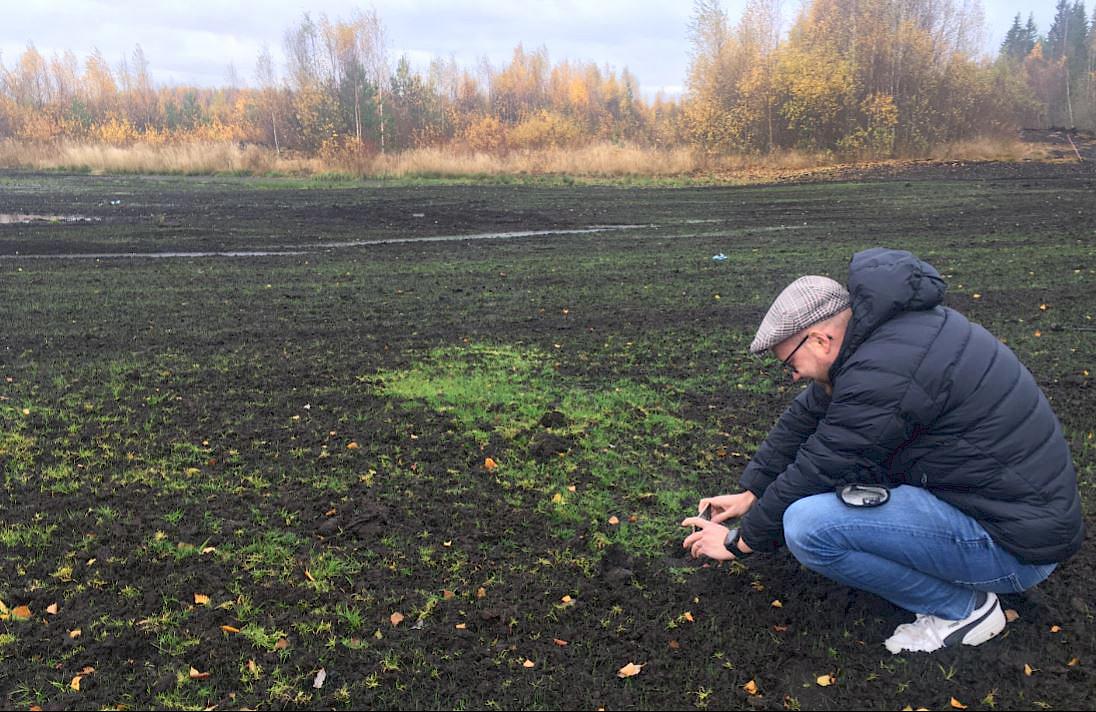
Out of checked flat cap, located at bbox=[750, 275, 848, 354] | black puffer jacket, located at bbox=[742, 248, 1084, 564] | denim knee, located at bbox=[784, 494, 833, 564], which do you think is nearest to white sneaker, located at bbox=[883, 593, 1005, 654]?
black puffer jacket, located at bbox=[742, 248, 1084, 564]

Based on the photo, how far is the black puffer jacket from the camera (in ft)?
8.83

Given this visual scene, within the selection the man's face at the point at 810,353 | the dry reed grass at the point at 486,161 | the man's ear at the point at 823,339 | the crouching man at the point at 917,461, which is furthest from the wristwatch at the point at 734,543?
the dry reed grass at the point at 486,161

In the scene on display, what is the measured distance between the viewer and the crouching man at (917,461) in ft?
8.88

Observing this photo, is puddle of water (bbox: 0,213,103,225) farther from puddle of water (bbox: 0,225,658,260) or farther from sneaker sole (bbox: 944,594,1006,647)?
sneaker sole (bbox: 944,594,1006,647)

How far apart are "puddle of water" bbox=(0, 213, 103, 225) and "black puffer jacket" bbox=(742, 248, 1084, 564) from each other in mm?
17186

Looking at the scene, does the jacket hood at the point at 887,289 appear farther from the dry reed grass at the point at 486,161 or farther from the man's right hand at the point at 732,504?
the dry reed grass at the point at 486,161

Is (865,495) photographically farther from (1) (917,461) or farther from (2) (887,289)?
(2) (887,289)

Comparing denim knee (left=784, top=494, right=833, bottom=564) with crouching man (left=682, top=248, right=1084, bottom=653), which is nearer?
crouching man (left=682, top=248, right=1084, bottom=653)

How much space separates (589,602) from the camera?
3580 mm

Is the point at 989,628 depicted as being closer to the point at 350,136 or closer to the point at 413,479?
the point at 413,479

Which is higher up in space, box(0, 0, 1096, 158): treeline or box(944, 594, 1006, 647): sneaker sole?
box(0, 0, 1096, 158): treeline

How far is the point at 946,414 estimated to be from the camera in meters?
2.73

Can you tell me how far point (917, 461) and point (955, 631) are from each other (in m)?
0.76

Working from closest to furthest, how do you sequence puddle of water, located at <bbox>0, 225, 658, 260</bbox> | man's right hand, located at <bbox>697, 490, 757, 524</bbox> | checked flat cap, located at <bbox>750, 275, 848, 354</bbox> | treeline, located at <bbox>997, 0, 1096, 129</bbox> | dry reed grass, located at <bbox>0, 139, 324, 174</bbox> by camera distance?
checked flat cap, located at <bbox>750, 275, 848, 354</bbox>
man's right hand, located at <bbox>697, 490, 757, 524</bbox>
puddle of water, located at <bbox>0, 225, 658, 260</bbox>
dry reed grass, located at <bbox>0, 139, 324, 174</bbox>
treeline, located at <bbox>997, 0, 1096, 129</bbox>
